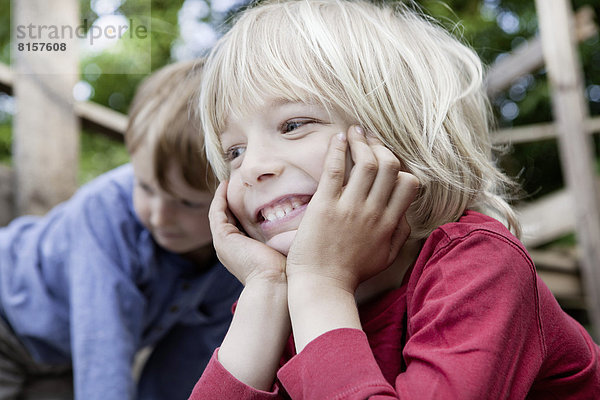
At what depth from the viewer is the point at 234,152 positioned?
117cm

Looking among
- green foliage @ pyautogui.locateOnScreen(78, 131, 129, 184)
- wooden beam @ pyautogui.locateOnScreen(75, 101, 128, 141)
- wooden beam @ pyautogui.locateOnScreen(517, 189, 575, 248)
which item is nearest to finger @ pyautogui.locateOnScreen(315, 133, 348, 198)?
wooden beam @ pyautogui.locateOnScreen(75, 101, 128, 141)

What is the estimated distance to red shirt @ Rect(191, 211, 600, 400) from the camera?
0.78 meters

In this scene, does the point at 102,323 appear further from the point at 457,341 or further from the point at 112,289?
the point at 457,341

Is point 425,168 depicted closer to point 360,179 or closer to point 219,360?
point 360,179

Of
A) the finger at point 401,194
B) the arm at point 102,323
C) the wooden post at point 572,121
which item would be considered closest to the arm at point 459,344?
the finger at point 401,194

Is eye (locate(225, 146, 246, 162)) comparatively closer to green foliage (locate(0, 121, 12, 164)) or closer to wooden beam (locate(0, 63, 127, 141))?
wooden beam (locate(0, 63, 127, 141))

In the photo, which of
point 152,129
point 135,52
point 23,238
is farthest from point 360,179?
point 135,52

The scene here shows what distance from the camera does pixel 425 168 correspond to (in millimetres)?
1030

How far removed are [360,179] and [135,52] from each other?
311 inches

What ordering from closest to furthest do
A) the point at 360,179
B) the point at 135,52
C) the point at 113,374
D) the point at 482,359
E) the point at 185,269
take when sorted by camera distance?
1. the point at 482,359
2. the point at 360,179
3. the point at 113,374
4. the point at 185,269
5. the point at 135,52

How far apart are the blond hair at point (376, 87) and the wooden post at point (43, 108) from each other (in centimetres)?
157

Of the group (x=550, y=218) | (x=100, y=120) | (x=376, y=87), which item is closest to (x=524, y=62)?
(x=550, y=218)

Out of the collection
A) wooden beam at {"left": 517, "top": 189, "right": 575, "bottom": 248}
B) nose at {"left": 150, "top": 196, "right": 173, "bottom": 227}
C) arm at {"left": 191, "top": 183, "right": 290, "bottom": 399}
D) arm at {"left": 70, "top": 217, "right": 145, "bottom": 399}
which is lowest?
wooden beam at {"left": 517, "top": 189, "right": 575, "bottom": 248}

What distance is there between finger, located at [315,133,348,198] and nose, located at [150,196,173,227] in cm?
96
